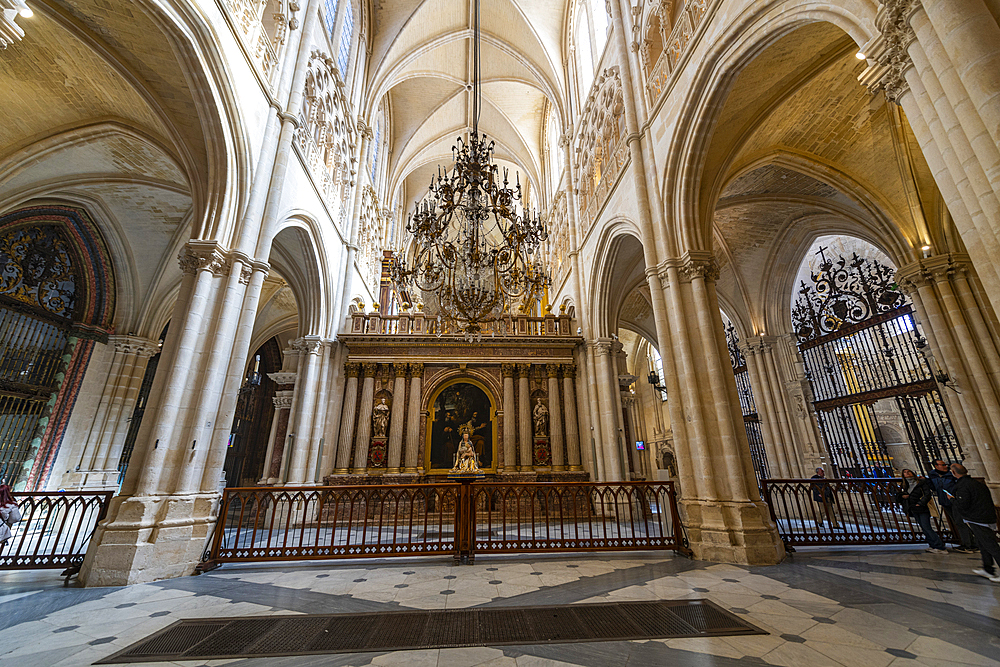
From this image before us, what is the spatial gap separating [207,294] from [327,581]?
4.45 metres

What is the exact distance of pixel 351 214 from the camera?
44.1ft

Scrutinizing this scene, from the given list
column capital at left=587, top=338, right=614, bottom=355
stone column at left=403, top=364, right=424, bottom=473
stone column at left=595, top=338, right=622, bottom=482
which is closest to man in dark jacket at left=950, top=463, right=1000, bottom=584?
stone column at left=595, top=338, right=622, bottom=482

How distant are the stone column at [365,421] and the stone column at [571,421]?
587cm

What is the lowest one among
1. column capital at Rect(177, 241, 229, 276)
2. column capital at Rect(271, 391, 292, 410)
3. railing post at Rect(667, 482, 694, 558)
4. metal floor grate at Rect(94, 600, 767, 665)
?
metal floor grate at Rect(94, 600, 767, 665)

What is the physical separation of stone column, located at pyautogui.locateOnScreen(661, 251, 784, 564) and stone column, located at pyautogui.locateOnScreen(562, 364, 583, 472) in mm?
5448

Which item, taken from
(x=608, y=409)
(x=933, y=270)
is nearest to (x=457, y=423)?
(x=608, y=409)

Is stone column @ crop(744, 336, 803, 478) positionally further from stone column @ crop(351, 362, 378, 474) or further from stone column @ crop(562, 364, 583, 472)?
stone column @ crop(351, 362, 378, 474)

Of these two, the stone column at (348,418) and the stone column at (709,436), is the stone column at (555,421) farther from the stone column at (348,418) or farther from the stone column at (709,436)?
the stone column at (348,418)

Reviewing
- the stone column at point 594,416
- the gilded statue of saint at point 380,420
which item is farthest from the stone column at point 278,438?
the stone column at point 594,416

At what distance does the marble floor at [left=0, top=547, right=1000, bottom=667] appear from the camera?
2.71 metres

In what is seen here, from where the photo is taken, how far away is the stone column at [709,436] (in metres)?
5.71

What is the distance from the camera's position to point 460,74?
18.5m

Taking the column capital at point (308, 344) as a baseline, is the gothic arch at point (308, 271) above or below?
above

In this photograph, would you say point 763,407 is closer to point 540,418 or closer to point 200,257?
point 540,418
